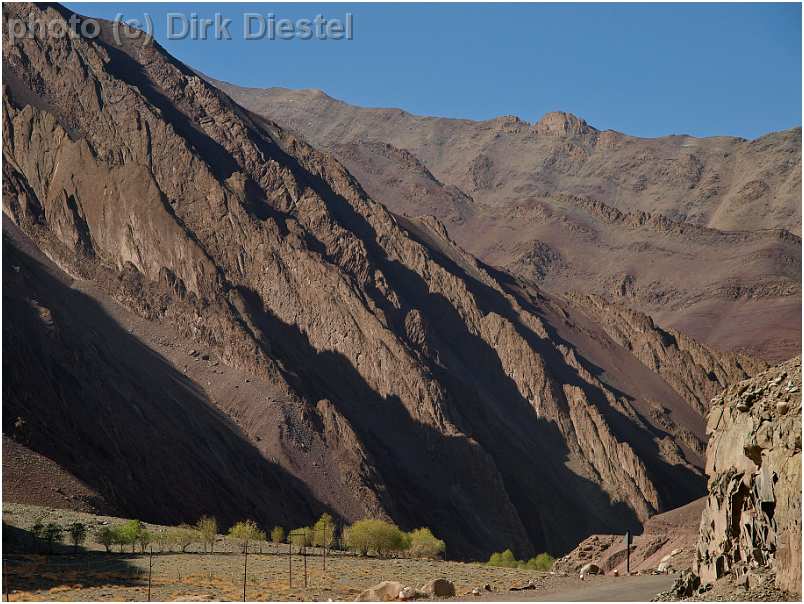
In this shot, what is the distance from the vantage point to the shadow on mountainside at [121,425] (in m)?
83.1

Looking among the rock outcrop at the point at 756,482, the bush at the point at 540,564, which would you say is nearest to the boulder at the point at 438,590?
the rock outcrop at the point at 756,482

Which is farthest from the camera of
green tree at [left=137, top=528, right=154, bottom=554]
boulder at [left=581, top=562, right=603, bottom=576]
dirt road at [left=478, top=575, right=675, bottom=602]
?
green tree at [left=137, top=528, right=154, bottom=554]

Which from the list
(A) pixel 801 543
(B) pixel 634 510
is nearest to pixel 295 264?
(B) pixel 634 510

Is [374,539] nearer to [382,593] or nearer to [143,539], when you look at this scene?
[143,539]

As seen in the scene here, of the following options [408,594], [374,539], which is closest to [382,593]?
[408,594]

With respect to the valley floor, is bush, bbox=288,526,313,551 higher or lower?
higher

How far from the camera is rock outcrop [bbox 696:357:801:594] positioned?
924 inches

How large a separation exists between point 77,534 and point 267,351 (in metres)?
53.4

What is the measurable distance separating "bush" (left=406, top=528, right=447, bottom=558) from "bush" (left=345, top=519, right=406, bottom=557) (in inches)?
68.8

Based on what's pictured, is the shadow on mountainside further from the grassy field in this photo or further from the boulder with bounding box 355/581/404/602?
the boulder with bounding box 355/581/404/602

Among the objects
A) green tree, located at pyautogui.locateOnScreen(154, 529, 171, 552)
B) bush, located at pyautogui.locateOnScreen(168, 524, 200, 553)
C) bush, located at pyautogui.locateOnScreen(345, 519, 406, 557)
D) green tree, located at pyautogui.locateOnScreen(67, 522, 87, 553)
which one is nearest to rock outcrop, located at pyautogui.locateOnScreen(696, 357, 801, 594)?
green tree, located at pyautogui.locateOnScreen(67, 522, 87, 553)

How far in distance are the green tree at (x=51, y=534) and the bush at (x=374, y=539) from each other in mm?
19440

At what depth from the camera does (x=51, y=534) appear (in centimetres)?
5731

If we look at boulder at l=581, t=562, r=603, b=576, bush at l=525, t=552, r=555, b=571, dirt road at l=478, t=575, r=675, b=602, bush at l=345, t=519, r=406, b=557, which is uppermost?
bush at l=345, t=519, r=406, b=557
